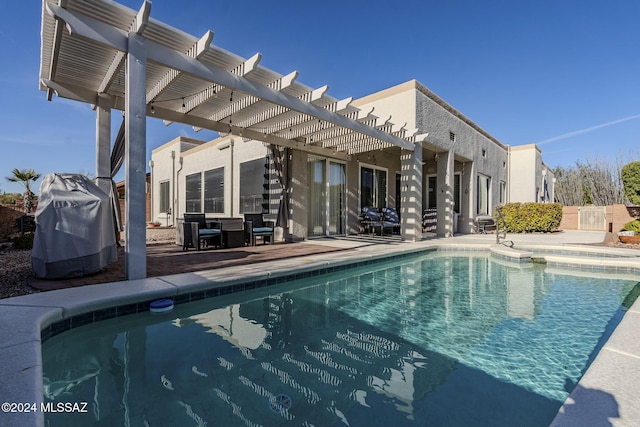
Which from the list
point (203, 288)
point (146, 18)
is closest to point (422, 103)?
point (146, 18)

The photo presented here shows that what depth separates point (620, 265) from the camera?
6027mm

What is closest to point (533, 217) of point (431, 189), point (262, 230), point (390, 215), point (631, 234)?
point (631, 234)

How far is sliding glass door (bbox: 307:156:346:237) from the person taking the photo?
417 inches

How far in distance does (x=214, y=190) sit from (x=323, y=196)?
5.64 metres

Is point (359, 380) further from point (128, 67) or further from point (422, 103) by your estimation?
point (422, 103)

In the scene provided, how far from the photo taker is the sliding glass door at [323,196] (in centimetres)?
1059

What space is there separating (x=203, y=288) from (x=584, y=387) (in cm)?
385

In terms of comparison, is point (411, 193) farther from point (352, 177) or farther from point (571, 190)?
point (571, 190)

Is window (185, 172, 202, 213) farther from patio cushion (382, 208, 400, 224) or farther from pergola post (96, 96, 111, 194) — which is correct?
pergola post (96, 96, 111, 194)

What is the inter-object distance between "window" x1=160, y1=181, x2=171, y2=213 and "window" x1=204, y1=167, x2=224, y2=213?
4309 millimetres

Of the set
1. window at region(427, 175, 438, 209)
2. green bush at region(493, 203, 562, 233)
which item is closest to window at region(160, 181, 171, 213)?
window at region(427, 175, 438, 209)

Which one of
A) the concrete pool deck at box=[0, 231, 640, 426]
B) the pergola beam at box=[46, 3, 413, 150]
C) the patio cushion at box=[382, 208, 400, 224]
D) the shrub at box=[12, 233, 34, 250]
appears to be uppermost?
the pergola beam at box=[46, 3, 413, 150]

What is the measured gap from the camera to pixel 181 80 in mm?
5332

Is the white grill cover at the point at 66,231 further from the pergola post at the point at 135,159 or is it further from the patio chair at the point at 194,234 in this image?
the patio chair at the point at 194,234
